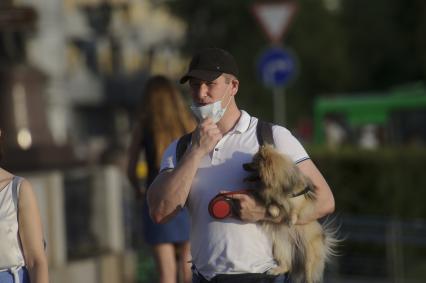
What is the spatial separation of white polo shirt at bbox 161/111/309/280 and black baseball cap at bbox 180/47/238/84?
0.23 meters

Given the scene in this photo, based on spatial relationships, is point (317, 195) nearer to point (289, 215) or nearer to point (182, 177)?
point (289, 215)

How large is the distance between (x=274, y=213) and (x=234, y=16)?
1343 inches

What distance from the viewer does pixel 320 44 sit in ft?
135

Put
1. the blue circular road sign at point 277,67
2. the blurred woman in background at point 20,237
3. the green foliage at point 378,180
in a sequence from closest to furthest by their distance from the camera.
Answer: the blurred woman in background at point 20,237 < the green foliage at point 378,180 < the blue circular road sign at point 277,67

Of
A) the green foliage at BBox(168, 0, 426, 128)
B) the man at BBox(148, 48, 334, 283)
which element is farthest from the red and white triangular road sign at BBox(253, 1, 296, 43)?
the green foliage at BBox(168, 0, 426, 128)

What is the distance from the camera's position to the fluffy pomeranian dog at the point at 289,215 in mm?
4562

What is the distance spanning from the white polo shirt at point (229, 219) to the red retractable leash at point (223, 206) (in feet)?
0.20

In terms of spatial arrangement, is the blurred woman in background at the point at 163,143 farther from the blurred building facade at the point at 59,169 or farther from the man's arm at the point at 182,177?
the blurred building facade at the point at 59,169

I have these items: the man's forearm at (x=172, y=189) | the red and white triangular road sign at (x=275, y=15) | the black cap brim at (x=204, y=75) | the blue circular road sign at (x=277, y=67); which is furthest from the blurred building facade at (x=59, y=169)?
the black cap brim at (x=204, y=75)

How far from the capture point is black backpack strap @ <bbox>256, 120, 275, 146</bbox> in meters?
4.71

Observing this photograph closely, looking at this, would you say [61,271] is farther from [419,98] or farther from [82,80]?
[82,80]

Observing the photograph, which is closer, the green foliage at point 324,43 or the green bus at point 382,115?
the green bus at point 382,115

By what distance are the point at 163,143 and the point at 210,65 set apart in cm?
328

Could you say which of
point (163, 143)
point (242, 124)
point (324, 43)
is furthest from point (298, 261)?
point (324, 43)
